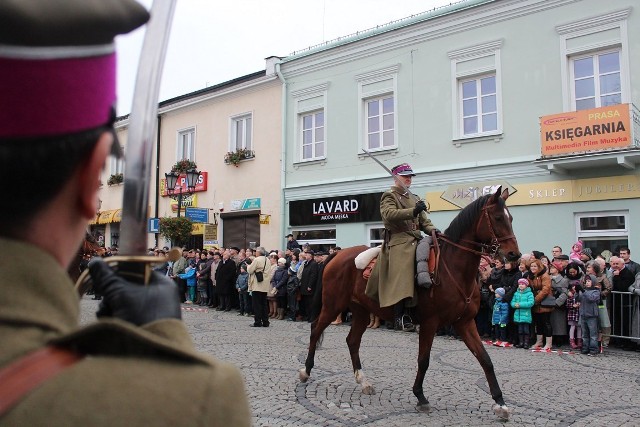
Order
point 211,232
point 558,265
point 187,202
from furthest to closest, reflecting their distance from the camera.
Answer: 1. point 187,202
2. point 211,232
3. point 558,265

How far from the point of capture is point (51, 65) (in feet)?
2.74

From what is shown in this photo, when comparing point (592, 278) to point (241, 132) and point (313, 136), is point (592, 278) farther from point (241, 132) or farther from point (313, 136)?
point (241, 132)

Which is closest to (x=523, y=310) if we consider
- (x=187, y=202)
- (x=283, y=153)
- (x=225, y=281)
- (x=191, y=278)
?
(x=225, y=281)

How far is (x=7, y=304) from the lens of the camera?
2.67 ft

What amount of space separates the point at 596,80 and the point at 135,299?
15.5m

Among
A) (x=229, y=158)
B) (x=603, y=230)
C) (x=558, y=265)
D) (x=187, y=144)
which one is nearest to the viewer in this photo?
(x=558, y=265)

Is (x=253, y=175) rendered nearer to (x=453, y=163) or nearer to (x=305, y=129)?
(x=305, y=129)

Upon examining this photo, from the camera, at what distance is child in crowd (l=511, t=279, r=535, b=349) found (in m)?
11.0

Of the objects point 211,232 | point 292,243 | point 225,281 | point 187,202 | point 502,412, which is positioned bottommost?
point 502,412

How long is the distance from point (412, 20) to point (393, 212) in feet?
40.1

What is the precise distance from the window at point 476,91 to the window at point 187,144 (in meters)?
12.5

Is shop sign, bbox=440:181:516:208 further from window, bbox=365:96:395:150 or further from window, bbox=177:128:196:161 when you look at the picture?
window, bbox=177:128:196:161

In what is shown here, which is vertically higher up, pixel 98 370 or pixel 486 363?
pixel 98 370

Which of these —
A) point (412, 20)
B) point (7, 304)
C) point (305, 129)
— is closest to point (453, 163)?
point (412, 20)
